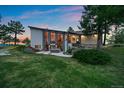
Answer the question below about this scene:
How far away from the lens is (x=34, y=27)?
36.0 feet

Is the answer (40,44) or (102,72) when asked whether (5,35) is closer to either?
(40,44)

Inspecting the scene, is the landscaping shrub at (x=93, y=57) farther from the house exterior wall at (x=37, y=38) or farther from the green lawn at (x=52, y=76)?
the house exterior wall at (x=37, y=38)

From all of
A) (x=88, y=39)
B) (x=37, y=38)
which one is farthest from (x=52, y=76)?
(x=88, y=39)

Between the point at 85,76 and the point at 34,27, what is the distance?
7.38m

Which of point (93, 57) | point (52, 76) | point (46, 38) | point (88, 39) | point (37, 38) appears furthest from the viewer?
point (88, 39)

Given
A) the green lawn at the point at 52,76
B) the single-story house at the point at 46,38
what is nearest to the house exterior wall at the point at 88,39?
the single-story house at the point at 46,38

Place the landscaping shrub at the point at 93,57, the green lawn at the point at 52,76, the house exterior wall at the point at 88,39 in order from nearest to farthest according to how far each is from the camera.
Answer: the green lawn at the point at 52,76 → the landscaping shrub at the point at 93,57 → the house exterior wall at the point at 88,39

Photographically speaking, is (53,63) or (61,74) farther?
(53,63)

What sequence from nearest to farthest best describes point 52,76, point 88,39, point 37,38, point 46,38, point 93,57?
point 52,76, point 93,57, point 37,38, point 46,38, point 88,39

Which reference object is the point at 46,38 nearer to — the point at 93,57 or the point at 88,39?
the point at 93,57

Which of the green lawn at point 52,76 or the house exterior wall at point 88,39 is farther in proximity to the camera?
the house exterior wall at point 88,39

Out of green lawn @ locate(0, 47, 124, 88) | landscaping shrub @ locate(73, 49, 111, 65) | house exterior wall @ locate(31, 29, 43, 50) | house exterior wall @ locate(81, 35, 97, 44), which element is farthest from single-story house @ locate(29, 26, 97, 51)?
house exterior wall @ locate(81, 35, 97, 44)

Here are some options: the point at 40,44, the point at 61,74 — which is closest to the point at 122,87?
the point at 61,74

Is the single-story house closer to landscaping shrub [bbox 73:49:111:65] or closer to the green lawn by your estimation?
landscaping shrub [bbox 73:49:111:65]
